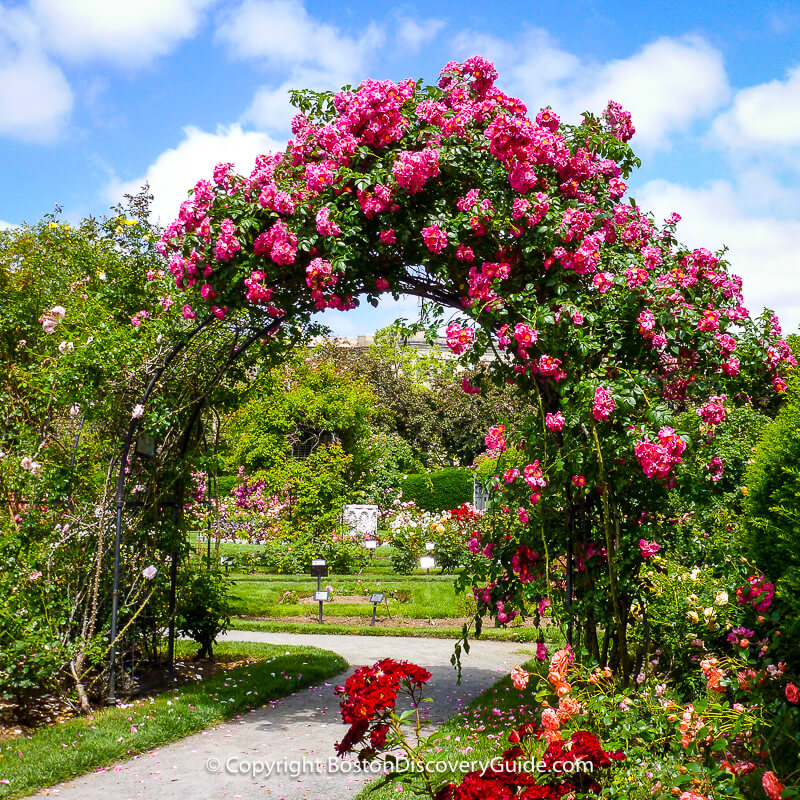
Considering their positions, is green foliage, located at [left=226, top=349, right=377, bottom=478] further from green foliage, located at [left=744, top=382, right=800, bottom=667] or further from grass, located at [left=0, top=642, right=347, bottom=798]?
green foliage, located at [left=744, top=382, right=800, bottom=667]

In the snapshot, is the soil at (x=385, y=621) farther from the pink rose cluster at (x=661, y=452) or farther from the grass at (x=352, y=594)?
the pink rose cluster at (x=661, y=452)

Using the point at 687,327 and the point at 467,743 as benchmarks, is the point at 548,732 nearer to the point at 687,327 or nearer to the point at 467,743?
the point at 467,743

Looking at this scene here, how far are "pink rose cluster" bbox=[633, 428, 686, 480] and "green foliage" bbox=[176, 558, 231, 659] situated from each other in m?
4.51

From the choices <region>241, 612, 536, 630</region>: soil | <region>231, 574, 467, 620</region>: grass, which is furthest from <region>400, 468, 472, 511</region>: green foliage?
<region>241, 612, 536, 630</region>: soil

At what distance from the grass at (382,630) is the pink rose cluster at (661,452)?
551 centimetres

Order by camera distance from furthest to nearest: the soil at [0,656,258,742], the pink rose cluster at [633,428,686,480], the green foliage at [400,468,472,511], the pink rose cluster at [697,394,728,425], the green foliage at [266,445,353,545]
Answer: the green foliage at [400,468,472,511] → the green foliage at [266,445,353,545] → the soil at [0,656,258,742] → the pink rose cluster at [697,394,728,425] → the pink rose cluster at [633,428,686,480]

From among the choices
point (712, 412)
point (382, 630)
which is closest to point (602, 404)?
point (712, 412)

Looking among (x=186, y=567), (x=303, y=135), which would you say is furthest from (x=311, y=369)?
(x=303, y=135)

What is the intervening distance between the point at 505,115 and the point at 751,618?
2979 mm

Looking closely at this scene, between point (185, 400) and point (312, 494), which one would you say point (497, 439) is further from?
point (312, 494)

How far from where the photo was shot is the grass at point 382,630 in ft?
29.2

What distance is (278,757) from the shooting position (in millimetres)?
4484

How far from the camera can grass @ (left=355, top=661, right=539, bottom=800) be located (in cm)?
390

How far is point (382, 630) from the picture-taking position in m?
9.05
